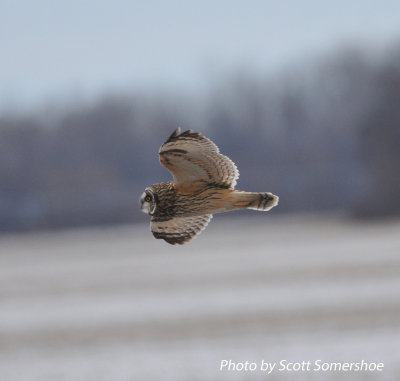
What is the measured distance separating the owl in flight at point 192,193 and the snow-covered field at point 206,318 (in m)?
34.8

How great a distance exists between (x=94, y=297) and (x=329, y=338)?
27.1 m

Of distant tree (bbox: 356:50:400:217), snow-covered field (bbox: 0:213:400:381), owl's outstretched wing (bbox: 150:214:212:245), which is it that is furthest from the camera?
snow-covered field (bbox: 0:213:400:381)

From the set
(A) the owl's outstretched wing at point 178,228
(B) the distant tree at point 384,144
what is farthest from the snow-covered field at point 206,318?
(A) the owl's outstretched wing at point 178,228

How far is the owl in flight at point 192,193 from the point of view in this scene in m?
2.38

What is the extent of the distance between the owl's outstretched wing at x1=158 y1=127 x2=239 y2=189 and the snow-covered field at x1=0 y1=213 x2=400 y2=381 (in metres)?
34.8

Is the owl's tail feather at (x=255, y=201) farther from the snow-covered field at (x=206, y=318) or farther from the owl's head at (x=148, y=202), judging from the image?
the snow-covered field at (x=206, y=318)

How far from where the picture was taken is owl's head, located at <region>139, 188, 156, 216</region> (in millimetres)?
2406

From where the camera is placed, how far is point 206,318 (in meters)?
65.0

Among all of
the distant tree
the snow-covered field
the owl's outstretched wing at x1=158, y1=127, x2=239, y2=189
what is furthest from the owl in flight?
the snow-covered field

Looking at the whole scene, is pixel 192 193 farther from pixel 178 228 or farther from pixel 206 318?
pixel 206 318

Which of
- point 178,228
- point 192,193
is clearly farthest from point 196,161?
point 178,228

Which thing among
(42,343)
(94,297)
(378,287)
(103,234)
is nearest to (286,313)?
(378,287)

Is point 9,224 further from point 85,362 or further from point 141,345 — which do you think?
point 141,345

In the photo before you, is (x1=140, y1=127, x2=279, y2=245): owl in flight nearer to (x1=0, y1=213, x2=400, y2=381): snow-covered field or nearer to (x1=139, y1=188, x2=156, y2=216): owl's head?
(x1=139, y1=188, x2=156, y2=216): owl's head
